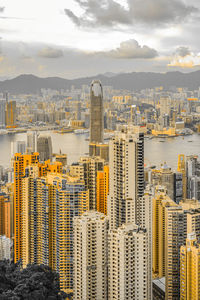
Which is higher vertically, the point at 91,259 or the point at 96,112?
Result: the point at 96,112

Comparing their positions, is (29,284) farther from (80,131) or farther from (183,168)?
(80,131)

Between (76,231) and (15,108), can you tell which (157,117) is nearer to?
(15,108)

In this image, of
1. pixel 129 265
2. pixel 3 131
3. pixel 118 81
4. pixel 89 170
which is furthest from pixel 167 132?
pixel 129 265

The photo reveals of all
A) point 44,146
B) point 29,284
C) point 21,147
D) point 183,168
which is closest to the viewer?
point 29,284

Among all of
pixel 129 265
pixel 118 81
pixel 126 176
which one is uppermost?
pixel 118 81

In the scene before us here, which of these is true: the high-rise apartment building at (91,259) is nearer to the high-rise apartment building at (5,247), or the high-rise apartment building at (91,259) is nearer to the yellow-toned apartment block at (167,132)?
the high-rise apartment building at (5,247)

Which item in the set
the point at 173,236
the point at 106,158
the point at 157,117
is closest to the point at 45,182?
the point at 106,158

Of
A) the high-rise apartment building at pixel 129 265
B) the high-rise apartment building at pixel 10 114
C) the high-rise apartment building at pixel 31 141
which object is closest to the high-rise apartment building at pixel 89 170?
the high-rise apartment building at pixel 31 141
